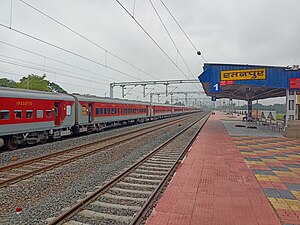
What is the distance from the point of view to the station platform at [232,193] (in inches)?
184

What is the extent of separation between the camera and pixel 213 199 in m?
5.64

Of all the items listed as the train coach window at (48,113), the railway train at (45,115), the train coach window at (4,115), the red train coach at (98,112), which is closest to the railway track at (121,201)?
the train coach window at (4,115)

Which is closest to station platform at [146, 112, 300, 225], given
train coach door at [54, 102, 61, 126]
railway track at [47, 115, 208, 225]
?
railway track at [47, 115, 208, 225]

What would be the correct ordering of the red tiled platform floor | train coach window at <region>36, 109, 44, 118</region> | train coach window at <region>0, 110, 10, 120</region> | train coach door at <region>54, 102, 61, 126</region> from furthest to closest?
train coach door at <region>54, 102, 61, 126</region> < train coach window at <region>36, 109, 44, 118</region> < train coach window at <region>0, 110, 10, 120</region> < the red tiled platform floor

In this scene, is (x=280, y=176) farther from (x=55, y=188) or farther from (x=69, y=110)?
(x=69, y=110)

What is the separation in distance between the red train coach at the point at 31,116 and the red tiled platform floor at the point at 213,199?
27.5 ft

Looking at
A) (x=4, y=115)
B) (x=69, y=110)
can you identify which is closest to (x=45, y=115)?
(x=69, y=110)

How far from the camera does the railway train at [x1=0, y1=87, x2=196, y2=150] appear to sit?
11.6 metres

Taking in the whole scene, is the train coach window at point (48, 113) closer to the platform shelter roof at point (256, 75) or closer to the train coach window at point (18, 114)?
the train coach window at point (18, 114)

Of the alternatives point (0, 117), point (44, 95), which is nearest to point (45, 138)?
point (44, 95)

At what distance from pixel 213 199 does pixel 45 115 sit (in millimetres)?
11492

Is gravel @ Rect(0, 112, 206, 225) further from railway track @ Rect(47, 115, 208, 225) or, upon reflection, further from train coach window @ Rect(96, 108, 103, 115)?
train coach window @ Rect(96, 108, 103, 115)

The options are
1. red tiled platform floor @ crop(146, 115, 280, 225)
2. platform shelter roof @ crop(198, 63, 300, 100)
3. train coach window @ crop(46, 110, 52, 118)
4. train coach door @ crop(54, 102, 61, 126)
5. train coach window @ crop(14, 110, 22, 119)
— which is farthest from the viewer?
platform shelter roof @ crop(198, 63, 300, 100)

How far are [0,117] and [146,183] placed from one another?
25.9 ft
